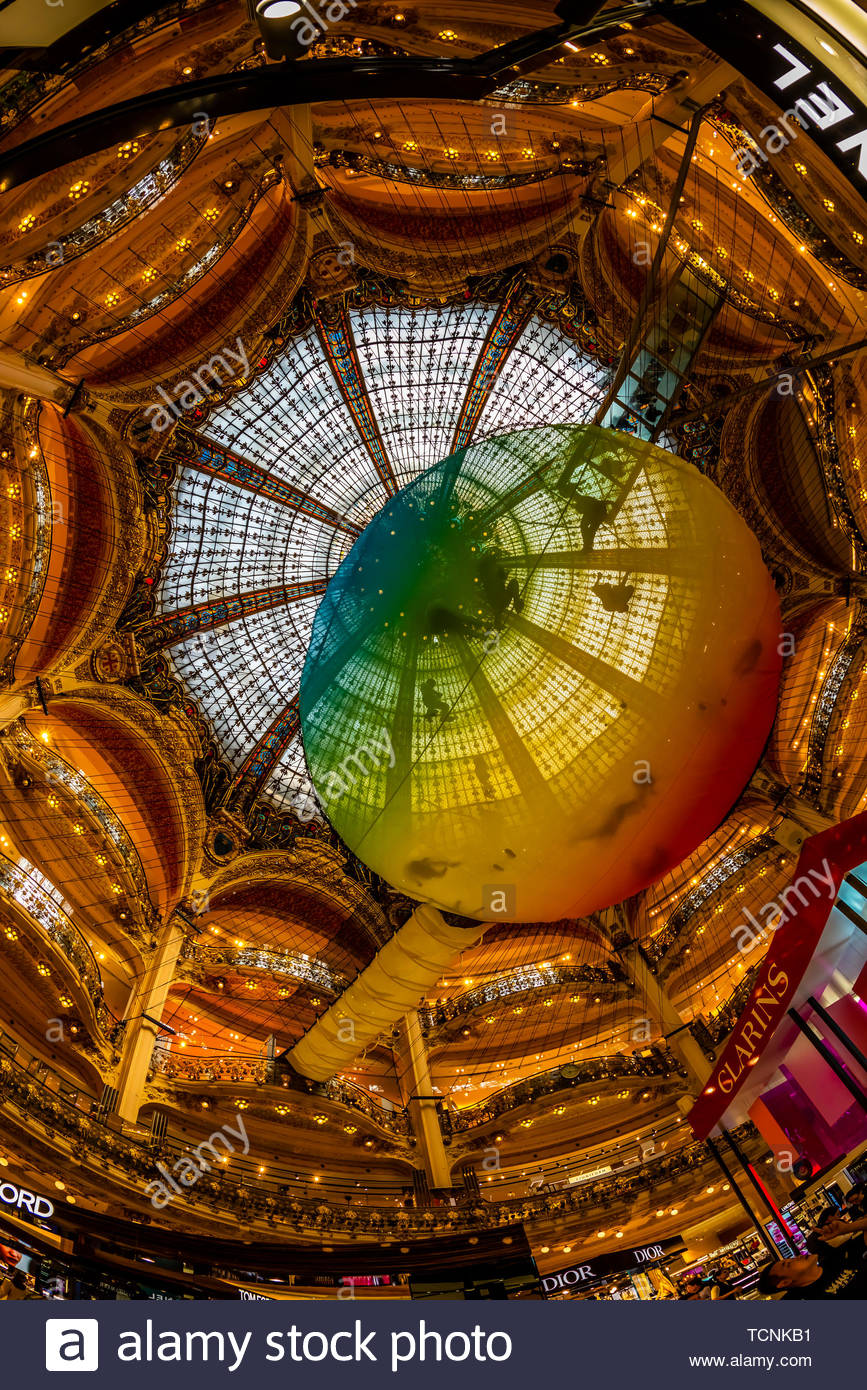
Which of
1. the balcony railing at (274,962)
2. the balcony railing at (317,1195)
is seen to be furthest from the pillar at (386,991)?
the balcony railing at (274,962)

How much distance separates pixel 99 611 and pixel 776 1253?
1573 centimetres

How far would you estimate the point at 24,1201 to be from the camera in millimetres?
11609

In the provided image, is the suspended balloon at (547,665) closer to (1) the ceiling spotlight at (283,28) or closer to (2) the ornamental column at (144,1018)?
(1) the ceiling spotlight at (283,28)

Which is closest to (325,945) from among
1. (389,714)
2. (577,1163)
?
(577,1163)

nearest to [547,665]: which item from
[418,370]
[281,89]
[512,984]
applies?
[281,89]

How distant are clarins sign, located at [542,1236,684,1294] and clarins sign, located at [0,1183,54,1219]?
7.29 metres

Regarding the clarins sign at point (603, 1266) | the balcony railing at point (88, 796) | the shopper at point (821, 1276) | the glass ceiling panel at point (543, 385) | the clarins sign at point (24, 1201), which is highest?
the glass ceiling panel at point (543, 385)

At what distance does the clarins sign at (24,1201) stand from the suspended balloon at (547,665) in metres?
6.46

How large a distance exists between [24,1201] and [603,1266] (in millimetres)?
8404

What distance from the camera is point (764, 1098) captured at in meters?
11.5

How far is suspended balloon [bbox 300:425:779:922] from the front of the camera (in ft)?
36.1

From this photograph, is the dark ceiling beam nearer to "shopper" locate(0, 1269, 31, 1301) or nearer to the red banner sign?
the red banner sign

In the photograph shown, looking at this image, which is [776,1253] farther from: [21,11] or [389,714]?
[21,11]

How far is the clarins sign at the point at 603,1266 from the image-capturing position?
13.6 metres
